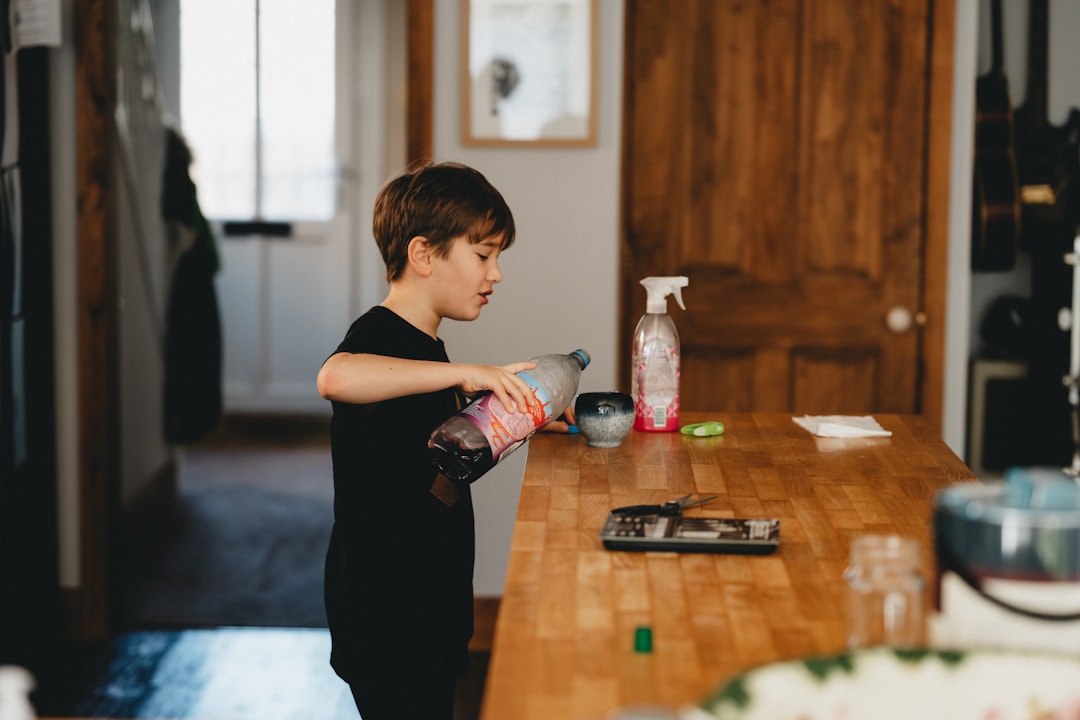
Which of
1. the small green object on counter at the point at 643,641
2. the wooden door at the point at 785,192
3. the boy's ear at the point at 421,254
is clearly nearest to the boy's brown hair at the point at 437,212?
Answer: the boy's ear at the point at 421,254

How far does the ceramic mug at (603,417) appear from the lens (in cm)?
186

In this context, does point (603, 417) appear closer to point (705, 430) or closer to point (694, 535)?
point (705, 430)

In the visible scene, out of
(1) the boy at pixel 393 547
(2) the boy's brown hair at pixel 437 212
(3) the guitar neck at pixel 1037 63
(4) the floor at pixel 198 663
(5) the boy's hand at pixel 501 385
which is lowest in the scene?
(4) the floor at pixel 198 663

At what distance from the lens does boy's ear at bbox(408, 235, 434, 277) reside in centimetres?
180

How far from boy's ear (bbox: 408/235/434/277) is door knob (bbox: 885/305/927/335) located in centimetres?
187

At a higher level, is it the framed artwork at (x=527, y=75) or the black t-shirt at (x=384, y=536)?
the framed artwork at (x=527, y=75)

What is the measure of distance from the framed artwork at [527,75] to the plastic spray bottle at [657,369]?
1.26 m

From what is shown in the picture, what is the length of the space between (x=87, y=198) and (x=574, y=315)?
1312mm

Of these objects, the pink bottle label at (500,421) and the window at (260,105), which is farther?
the window at (260,105)

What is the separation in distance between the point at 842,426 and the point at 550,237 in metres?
1.36

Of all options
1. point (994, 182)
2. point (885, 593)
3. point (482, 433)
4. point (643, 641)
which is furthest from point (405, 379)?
point (994, 182)

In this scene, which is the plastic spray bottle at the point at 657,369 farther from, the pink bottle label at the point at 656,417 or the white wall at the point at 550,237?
the white wall at the point at 550,237

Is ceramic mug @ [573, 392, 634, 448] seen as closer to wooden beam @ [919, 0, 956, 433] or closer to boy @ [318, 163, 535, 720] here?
boy @ [318, 163, 535, 720]

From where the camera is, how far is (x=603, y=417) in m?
1.86
